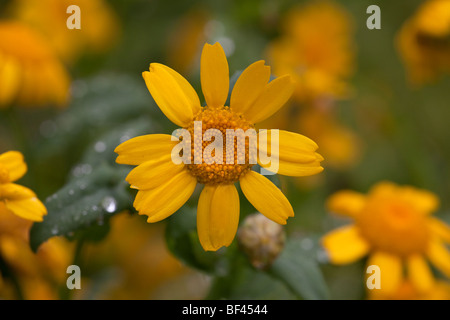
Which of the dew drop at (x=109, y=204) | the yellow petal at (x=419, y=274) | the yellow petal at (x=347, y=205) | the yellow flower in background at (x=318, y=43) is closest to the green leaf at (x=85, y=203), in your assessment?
the dew drop at (x=109, y=204)

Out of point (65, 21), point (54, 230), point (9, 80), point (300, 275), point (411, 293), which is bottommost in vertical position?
point (411, 293)

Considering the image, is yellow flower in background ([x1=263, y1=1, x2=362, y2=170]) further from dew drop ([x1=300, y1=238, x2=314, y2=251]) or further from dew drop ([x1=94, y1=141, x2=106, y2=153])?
dew drop ([x1=94, y1=141, x2=106, y2=153])

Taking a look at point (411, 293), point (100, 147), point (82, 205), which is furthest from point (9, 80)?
point (411, 293)

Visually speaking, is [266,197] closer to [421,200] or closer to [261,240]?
[261,240]

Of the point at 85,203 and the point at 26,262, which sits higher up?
the point at 85,203

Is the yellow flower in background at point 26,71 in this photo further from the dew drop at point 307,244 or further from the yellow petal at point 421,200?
the yellow petal at point 421,200

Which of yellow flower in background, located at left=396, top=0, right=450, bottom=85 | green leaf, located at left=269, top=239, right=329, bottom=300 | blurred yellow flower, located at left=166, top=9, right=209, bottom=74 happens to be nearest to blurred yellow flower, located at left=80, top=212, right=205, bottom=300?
green leaf, located at left=269, top=239, right=329, bottom=300
